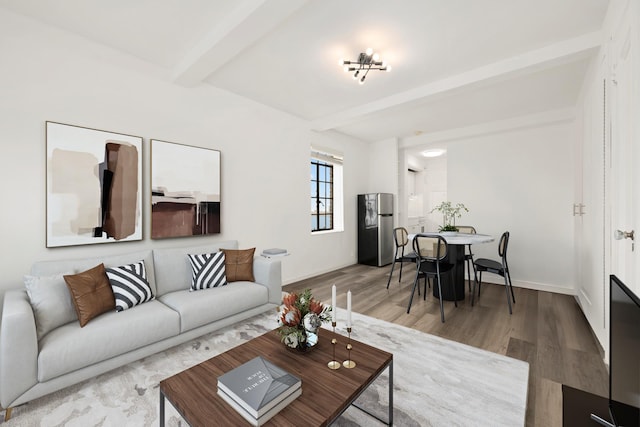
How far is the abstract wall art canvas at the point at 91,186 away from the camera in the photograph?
2.28m

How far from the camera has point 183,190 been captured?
3.06 meters

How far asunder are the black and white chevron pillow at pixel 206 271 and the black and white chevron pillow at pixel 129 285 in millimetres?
415

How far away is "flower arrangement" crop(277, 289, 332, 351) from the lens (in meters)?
1.49

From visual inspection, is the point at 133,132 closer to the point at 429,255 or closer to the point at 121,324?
the point at 121,324

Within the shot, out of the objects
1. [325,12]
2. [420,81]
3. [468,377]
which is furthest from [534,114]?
[468,377]

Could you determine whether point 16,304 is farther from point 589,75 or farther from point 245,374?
point 589,75

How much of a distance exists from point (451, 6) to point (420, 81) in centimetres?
117

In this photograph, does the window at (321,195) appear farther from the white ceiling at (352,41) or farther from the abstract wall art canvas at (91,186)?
the abstract wall art canvas at (91,186)

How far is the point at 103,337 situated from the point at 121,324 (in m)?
0.12

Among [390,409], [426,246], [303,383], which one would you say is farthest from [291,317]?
[426,246]

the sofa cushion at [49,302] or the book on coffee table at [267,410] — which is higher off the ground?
the sofa cushion at [49,302]

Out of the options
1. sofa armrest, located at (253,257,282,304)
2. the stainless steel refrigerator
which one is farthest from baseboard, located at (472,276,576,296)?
sofa armrest, located at (253,257,282,304)

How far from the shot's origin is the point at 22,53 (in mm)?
2168

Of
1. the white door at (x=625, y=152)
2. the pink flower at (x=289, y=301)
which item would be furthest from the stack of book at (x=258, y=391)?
the white door at (x=625, y=152)
